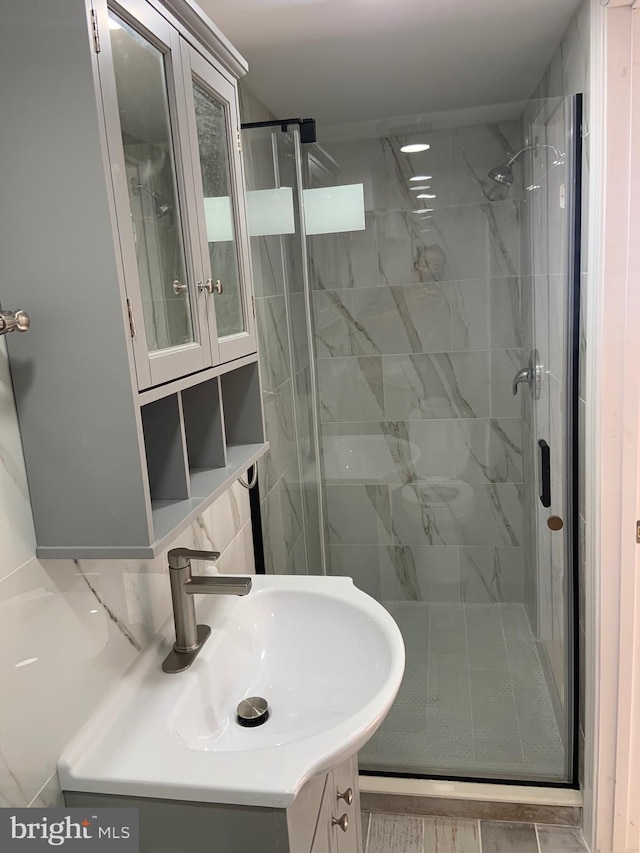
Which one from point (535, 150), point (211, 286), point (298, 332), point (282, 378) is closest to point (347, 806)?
point (211, 286)

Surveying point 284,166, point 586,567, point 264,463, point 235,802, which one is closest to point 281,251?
point 284,166

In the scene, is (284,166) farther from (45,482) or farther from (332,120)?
(45,482)

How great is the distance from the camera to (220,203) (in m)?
1.29

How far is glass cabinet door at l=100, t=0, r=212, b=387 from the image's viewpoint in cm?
89

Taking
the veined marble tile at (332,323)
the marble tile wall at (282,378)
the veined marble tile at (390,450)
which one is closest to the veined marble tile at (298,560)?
the marble tile wall at (282,378)

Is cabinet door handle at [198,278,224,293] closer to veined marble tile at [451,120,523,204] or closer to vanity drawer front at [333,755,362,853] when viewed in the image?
vanity drawer front at [333,755,362,853]

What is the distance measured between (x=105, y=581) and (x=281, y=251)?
1.46 metres

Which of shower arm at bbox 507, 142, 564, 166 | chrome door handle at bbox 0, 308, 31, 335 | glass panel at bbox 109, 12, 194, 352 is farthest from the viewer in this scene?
shower arm at bbox 507, 142, 564, 166

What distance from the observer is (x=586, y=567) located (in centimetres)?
182

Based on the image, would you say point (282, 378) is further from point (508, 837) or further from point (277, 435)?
point (508, 837)

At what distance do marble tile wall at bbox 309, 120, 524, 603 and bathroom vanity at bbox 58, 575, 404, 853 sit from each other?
3.69 ft

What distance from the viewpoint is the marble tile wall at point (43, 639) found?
874 millimetres

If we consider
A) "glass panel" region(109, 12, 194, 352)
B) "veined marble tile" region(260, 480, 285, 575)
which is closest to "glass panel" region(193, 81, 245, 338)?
"glass panel" region(109, 12, 194, 352)

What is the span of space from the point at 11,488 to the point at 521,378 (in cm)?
195
